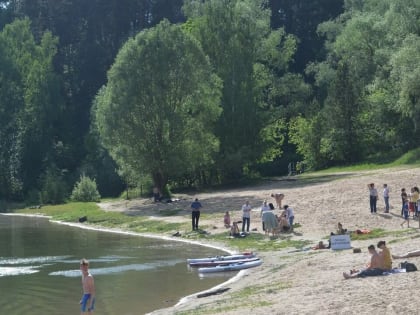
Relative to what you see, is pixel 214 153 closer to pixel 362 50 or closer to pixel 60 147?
pixel 362 50

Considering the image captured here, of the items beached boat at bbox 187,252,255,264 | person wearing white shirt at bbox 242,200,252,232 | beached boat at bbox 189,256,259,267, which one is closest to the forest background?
person wearing white shirt at bbox 242,200,252,232

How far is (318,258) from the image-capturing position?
3127 centimetres

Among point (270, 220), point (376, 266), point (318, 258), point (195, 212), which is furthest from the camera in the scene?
point (195, 212)

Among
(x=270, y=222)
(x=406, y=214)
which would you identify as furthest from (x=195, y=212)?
(x=406, y=214)

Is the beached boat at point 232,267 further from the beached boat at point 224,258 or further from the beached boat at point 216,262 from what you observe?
the beached boat at point 224,258

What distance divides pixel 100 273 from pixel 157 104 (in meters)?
35.5

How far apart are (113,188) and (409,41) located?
37.5 m

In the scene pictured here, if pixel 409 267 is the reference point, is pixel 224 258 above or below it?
below

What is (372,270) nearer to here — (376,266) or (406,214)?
(376,266)

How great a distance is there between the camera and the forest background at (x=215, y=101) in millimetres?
67625

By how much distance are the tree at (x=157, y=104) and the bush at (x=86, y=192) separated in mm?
14991

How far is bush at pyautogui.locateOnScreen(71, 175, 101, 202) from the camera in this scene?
82.6 m

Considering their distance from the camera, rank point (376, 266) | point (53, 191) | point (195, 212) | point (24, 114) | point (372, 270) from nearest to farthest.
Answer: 1. point (372, 270)
2. point (376, 266)
3. point (195, 212)
4. point (53, 191)
5. point (24, 114)

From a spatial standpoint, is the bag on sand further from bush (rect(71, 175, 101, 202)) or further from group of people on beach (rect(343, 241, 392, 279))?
bush (rect(71, 175, 101, 202))
